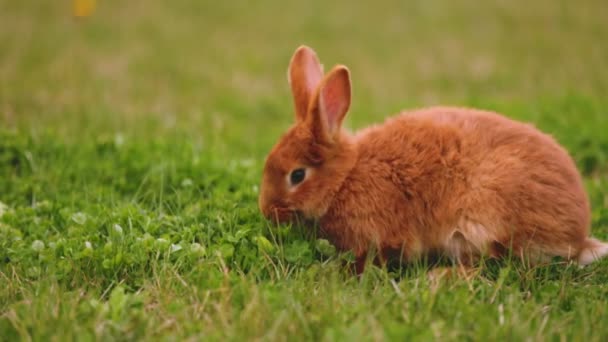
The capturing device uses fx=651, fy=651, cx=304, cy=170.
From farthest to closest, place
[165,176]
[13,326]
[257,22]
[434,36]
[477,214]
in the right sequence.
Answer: [257,22]
[434,36]
[165,176]
[477,214]
[13,326]

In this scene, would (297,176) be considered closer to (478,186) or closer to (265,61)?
(478,186)

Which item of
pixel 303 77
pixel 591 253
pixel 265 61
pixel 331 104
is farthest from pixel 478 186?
pixel 265 61

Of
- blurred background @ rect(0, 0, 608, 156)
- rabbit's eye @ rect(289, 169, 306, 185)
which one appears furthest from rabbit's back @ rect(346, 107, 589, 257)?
blurred background @ rect(0, 0, 608, 156)

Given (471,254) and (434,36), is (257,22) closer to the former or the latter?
(434,36)

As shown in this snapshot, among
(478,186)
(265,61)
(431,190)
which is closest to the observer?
(478,186)

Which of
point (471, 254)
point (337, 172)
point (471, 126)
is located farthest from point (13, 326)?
point (471, 126)

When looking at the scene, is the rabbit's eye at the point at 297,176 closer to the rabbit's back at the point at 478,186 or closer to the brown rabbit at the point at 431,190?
the brown rabbit at the point at 431,190

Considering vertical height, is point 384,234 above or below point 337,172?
below

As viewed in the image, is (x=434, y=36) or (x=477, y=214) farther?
(x=434, y=36)
